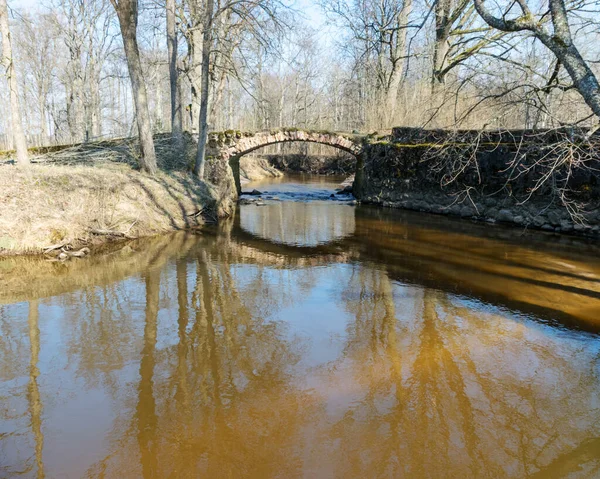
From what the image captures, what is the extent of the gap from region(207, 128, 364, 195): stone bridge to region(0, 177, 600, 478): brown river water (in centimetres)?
841

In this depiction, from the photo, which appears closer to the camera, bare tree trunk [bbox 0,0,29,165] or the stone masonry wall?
bare tree trunk [bbox 0,0,29,165]

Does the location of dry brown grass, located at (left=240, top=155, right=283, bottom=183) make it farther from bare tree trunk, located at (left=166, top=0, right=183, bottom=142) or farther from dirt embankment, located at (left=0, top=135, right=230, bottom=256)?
dirt embankment, located at (left=0, top=135, right=230, bottom=256)

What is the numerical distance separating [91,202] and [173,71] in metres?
6.91

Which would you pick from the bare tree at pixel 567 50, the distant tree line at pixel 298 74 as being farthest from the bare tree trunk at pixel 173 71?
the bare tree at pixel 567 50

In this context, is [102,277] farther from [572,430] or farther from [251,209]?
[251,209]

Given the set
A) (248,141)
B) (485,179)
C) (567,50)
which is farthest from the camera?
(248,141)

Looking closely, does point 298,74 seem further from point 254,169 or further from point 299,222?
point 299,222

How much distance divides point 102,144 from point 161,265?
846 cm

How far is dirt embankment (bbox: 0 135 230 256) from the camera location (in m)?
7.93

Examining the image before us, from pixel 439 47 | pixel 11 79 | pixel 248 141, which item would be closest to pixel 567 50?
pixel 11 79

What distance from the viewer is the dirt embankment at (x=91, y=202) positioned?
7.93 meters

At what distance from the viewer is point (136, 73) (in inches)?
409

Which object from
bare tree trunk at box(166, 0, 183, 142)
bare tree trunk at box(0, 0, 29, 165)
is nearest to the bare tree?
bare tree trunk at box(0, 0, 29, 165)

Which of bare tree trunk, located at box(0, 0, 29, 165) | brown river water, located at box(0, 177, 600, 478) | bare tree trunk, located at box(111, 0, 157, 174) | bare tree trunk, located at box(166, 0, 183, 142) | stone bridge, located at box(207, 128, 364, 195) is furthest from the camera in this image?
stone bridge, located at box(207, 128, 364, 195)
